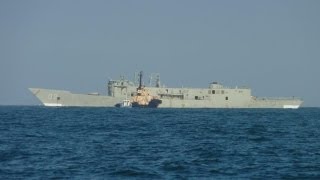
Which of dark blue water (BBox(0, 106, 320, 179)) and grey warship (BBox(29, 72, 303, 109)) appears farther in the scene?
grey warship (BBox(29, 72, 303, 109))

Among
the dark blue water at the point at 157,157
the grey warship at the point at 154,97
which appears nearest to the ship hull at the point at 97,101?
the grey warship at the point at 154,97

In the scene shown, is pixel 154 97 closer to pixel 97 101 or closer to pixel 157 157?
pixel 97 101

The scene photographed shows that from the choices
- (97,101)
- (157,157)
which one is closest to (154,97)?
(97,101)

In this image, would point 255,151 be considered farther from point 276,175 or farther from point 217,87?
point 217,87

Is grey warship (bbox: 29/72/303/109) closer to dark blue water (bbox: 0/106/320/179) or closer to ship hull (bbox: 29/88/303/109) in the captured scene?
ship hull (bbox: 29/88/303/109)

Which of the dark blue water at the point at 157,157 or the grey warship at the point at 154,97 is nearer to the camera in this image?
the dark blue water at the point at 157,157

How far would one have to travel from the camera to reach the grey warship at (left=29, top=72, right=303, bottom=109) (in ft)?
479

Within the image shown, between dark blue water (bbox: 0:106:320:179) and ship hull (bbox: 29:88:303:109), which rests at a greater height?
ship hull (bbox: 29:88:303:109)

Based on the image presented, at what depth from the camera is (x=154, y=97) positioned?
148 meters

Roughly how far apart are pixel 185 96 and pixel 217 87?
755 cm

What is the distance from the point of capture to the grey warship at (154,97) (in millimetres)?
146125

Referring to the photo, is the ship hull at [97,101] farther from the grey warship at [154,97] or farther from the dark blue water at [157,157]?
the dark blue water at [157,157]

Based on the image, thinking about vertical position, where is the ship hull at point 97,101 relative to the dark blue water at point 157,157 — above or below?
above

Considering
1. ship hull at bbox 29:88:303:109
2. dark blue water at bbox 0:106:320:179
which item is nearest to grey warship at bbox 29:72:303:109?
ship hull at bbox 29:88:303:109
